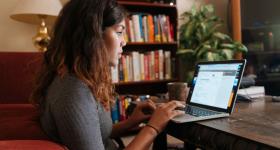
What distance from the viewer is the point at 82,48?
0.92 m

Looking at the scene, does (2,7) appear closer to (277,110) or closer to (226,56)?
(226,56)

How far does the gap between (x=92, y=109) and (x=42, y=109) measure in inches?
8.1

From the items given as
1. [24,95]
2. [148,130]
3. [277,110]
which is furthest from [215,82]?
[24,95]

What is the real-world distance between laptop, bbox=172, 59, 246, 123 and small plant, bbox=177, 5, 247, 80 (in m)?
1.45

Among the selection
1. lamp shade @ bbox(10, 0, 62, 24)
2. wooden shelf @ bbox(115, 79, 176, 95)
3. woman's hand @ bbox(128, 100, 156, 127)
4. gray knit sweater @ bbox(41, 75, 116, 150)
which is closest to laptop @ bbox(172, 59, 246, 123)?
woman's hand @ bbox(128, 100, 156, 127)

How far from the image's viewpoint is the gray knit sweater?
78 centimetres

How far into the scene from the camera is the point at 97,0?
0.97 m

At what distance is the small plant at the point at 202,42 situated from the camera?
8.84ft

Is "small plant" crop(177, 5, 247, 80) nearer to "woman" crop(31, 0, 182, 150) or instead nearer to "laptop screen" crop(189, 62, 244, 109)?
"laptop screen" crop(189, 62, 244, 109)

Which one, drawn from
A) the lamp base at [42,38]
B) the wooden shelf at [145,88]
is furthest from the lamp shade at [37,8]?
the wooden shelf at [145,88]

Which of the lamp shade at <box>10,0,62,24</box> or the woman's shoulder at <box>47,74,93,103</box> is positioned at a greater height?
the lamp shade at <box>10,0,62,24</box>

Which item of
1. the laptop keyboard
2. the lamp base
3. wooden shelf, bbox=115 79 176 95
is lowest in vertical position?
wooden shelf, bbox=115 79 176 95

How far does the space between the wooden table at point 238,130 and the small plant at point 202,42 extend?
5.31 feet

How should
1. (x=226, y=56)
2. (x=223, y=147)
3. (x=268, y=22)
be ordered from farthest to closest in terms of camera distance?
(x=268, y=22) < (x=226, y=56) < (x=223, y=147)
